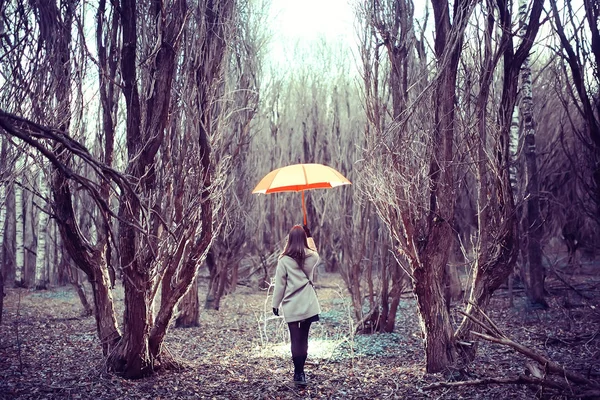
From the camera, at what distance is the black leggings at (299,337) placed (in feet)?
17.9

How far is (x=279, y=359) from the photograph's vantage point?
684cm

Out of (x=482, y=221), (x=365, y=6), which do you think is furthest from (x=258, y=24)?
(x=482, y=221)

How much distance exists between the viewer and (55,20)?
5562 mm

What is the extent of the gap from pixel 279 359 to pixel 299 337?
1.48 metres

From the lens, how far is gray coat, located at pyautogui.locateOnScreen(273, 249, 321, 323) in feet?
17.9

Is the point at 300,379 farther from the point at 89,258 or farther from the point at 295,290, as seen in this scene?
the point at 89,258

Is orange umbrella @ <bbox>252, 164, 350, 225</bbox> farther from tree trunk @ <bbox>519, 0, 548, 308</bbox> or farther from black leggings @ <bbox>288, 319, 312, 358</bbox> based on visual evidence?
tree trunk @ <bbox>519, 0, 548, 308</bbox>

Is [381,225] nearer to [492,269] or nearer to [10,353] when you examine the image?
[492,269]

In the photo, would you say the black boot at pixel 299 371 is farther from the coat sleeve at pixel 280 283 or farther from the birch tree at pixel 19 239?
the birch tree at pixel 19 239

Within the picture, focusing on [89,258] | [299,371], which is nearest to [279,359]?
[299,371]

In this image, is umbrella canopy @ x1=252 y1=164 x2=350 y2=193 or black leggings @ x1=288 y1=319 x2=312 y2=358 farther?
umbrella canopy @ x1=252 y1=164 x2=350 y2=193

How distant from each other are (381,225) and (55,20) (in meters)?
5.30

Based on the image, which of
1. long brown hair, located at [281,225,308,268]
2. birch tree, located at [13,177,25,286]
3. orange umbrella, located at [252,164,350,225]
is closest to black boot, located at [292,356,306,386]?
long brown hair, located at [281,225,308,268]

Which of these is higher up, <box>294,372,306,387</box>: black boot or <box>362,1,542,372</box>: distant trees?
<box>362,1,542,372</box>: distant trees
